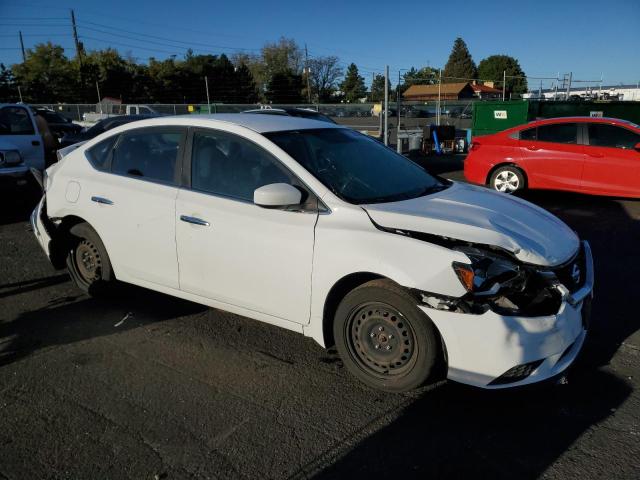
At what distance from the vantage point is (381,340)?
3.09m

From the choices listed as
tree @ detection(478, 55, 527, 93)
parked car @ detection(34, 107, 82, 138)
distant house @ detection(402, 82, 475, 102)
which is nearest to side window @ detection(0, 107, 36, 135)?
parked car @ detection(34, 107, 82, 138)

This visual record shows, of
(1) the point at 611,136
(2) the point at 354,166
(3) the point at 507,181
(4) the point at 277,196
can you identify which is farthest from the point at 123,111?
(4) the point at 277,196

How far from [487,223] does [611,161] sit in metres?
6.69

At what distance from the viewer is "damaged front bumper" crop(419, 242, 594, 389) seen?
2.74m

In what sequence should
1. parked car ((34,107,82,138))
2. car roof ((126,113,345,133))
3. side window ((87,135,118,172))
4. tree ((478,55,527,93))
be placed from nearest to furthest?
car roof ((126,113,345,133)) → side window ((87,135,118,172)) → parked car ((34,107,82,138)) → tree ((478,55,527,93))

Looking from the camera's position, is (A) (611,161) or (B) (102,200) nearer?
(B) (102,200)

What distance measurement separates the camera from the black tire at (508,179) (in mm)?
9398

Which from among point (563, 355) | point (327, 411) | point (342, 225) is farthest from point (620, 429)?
point (342, 225)

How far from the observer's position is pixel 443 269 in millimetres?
2799

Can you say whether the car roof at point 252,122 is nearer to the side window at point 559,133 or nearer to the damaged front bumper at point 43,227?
the damaged front bumper at point 43,227

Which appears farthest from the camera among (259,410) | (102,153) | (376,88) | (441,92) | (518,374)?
(376,88)

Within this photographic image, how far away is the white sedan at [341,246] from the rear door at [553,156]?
567cm

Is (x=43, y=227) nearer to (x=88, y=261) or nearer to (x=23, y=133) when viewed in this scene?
(x=88, y=261)

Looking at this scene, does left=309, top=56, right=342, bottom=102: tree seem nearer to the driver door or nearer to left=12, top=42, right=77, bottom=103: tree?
left=12, top=42, right=77, bottom=103: tree
